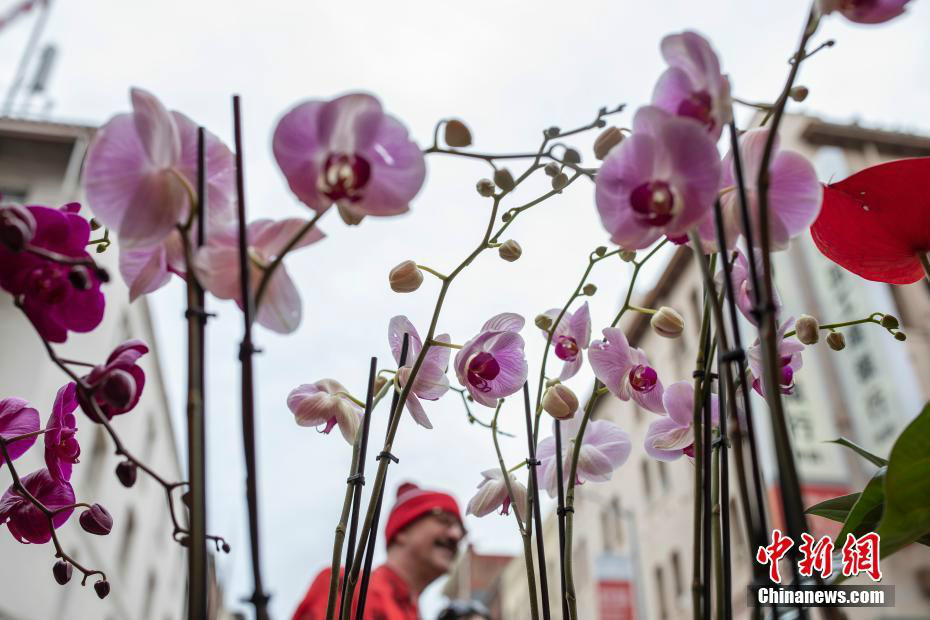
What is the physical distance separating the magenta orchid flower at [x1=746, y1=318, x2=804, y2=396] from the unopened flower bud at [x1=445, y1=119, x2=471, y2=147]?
7.0 inches

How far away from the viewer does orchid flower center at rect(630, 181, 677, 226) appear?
31cm

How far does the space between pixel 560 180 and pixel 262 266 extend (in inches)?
6.1

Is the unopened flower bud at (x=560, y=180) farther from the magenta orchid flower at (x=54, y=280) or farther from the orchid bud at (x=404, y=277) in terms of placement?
the magenta orchid flower at (x=54, y=280)

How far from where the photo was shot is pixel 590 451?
0.49 metres

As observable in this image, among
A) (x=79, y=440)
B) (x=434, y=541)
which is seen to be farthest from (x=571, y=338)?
(x=79, y=440)

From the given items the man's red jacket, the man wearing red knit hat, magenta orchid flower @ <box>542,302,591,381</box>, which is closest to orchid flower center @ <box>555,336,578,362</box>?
magenta orchid flower @ <box>542,302,591,381</box>

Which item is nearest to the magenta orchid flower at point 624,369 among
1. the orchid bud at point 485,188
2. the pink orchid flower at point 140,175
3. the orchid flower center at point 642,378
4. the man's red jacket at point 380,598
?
the orchid flower center at point 642,378

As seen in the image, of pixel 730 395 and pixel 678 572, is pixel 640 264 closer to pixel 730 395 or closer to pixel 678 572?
pixel 730 395

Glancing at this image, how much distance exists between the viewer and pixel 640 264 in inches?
17.8

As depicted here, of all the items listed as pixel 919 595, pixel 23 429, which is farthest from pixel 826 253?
pixel 919 595

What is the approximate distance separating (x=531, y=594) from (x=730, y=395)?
180 mm

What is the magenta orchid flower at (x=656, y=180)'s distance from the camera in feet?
0.98

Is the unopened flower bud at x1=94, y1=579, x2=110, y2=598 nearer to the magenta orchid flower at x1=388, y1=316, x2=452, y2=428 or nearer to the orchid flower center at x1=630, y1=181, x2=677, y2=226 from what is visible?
the magenta orchid flower at x1=388, y1=316, x2=452, y2=428

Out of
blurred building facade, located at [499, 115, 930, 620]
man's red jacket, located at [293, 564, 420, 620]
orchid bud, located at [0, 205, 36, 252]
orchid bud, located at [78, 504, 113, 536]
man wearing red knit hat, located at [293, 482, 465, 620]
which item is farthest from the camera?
blurred building facade, located at [499, 115, 930, 620]
